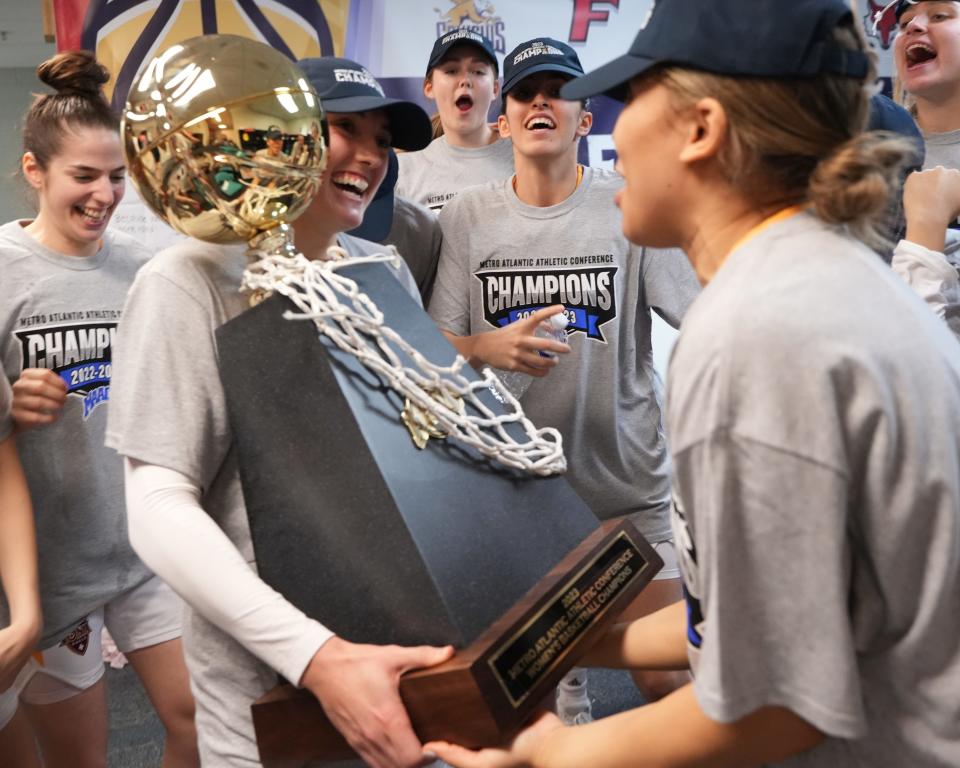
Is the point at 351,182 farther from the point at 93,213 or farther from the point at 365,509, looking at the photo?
the point at 93,213

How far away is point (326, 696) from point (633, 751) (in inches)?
12.1

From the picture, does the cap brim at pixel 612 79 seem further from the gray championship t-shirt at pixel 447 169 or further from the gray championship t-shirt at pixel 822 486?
the gray championship t-shirt at pixel 447 169

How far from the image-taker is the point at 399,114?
148 cm

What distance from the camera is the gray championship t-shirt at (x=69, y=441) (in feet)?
6.35

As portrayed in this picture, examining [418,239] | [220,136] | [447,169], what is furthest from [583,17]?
[220,136]

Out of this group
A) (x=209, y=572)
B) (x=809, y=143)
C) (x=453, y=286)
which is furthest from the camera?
(x=453, y=286)

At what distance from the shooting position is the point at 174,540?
1035 millimetres

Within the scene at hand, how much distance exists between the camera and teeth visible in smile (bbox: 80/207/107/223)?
2.08 m

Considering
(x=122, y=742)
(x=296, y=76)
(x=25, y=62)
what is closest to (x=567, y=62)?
(x=296, y=76)

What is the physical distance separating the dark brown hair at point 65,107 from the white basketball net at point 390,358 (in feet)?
3.94

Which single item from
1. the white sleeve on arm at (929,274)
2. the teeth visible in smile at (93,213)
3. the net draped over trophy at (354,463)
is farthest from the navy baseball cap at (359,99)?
the white sleeve on arm at (929,274)

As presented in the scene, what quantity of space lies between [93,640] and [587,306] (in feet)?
4.10

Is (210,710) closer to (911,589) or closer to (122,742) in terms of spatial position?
(911,589)

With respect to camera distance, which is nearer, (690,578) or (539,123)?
(690,578)
